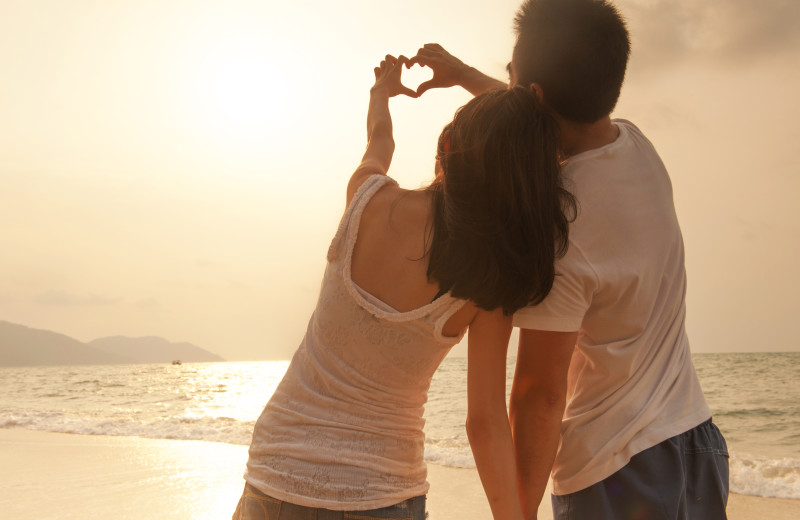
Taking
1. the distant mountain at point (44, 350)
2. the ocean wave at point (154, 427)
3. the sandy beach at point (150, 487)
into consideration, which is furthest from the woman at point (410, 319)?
the distant mountain at point (44, 350)

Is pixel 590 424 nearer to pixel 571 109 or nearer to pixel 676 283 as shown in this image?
pixel 676 283

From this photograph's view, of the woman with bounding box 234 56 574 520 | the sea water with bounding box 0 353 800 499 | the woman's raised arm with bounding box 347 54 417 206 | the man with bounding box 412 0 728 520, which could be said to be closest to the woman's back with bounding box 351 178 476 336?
the woman with bounding box 234 56 574 520

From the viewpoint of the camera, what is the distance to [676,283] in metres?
1.34

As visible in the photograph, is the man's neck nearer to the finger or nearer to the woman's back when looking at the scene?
the woman's back

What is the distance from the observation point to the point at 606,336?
1.32 m

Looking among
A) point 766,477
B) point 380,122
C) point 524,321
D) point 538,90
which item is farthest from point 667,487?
point 766,477

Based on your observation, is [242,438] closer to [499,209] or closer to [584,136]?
[584,136]

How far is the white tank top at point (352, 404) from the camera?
1093mm

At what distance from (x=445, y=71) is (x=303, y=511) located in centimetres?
128

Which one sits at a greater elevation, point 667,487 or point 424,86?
point 424,86

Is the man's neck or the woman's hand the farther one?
the woman's hand

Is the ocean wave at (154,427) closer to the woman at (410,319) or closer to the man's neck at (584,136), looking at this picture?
the woman at (410,319)

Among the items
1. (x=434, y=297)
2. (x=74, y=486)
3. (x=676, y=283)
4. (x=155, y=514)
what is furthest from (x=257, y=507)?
(x=74, y=486)

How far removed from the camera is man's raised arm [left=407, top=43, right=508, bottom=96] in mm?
1744
